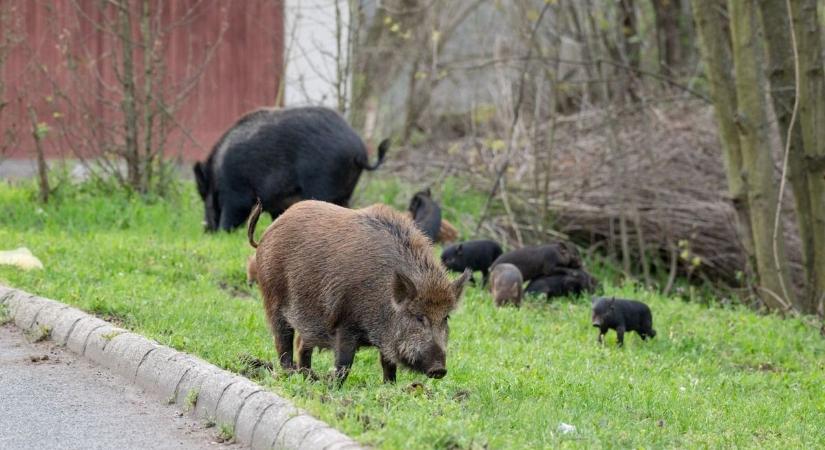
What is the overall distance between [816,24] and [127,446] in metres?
7.66

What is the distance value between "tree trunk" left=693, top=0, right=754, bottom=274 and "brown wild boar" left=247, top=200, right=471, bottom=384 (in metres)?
6.13

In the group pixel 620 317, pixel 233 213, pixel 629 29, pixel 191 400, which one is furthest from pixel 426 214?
pixel 629 29

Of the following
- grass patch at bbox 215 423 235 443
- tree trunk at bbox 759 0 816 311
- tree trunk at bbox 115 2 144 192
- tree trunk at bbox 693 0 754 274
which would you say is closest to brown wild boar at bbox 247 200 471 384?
grass patch at bbox 215 423 235 443

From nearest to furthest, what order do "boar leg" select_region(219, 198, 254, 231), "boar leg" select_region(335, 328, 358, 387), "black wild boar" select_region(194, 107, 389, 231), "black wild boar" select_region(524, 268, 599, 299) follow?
1. "boar leg" select_region(335, 328, 358, 387)
2. "black wild boar" select_region(524, 268, 599, 299)
3. "black wild boar" select_region(194, 107, 389, 231)
4. "boar leg" select_region(219, 198, 254, 231)


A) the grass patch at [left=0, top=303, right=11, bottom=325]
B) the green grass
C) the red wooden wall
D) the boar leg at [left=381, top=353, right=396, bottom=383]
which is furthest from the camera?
the red wooden wall

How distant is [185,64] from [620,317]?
10087 millimetres

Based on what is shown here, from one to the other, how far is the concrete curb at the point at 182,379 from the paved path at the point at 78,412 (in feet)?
0.27

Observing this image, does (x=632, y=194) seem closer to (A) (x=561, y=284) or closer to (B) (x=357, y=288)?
(A) (x=561, y=284)

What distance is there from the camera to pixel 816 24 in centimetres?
1057

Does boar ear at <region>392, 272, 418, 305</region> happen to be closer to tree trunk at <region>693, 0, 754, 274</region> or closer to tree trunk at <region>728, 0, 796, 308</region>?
tree trunk at <region>728, 0, 796, 308</region>

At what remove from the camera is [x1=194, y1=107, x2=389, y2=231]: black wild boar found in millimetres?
11219

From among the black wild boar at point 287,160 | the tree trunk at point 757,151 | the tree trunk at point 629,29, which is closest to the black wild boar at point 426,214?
the black wild boar at point 287,160

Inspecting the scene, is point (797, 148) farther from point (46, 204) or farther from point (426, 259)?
point (46, 204)

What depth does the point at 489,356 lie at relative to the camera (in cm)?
752
